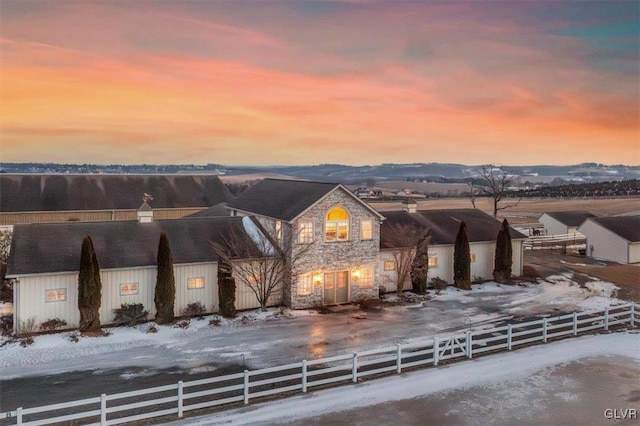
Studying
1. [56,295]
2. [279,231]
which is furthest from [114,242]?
[279,231]

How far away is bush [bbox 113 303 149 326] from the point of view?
86.0 feet

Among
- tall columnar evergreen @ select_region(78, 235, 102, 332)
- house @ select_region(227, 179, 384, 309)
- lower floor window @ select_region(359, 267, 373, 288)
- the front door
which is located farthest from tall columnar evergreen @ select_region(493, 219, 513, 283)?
tall columnar evergreen @ select_region(78, 235, 102, 332)

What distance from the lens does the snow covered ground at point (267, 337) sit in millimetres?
21281

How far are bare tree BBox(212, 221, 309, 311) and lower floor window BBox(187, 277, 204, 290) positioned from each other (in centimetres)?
147

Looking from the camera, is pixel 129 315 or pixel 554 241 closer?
pixel 129 315

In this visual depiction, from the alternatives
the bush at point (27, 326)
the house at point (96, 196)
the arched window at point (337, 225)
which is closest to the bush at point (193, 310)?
the bush at point (27, 326)

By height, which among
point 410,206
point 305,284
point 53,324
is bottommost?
point 53,324

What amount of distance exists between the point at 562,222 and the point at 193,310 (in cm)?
4790

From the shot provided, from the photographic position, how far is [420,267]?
33562 millimetres

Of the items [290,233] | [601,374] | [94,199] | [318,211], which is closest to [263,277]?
[290,233]

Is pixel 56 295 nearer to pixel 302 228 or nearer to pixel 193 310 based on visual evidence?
pixel 193 310

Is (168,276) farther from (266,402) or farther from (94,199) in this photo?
(94,199)

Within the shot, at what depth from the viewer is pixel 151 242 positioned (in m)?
28.7

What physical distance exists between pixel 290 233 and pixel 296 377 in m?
12.2
